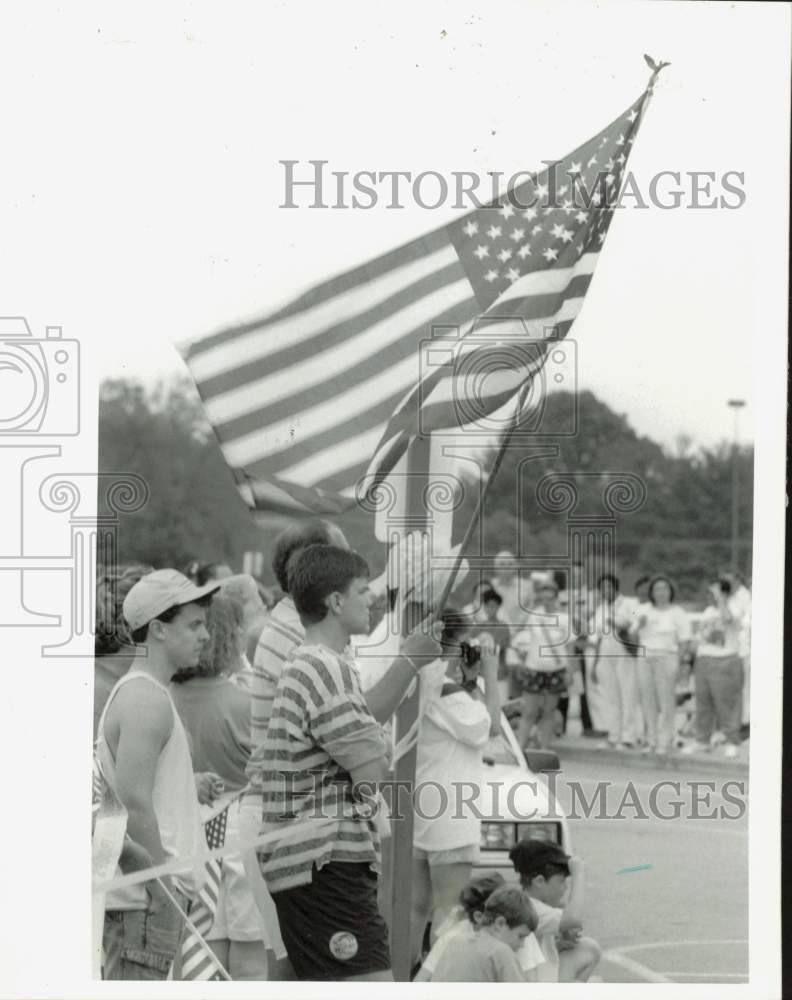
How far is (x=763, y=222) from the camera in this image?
3508 mm

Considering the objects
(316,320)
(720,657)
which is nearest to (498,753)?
(316,320)

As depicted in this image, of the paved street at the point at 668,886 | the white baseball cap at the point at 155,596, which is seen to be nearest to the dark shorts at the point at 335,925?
the paved street at the point at 668,886

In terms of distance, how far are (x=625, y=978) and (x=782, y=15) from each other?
2.29m

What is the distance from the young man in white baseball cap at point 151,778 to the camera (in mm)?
3502

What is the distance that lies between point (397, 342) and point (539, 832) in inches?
50.0

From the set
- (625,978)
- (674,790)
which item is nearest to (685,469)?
(674,790)

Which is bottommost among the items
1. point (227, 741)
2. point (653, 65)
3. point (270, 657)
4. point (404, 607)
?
point (227, 741)

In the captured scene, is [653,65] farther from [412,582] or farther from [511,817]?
[511,817]

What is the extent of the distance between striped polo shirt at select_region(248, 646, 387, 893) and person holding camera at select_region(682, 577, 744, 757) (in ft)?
15.3

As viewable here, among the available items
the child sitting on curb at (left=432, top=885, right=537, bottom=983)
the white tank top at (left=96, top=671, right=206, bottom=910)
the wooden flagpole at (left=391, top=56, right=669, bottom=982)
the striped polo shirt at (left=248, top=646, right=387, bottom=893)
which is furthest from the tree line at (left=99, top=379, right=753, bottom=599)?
the child sitting on curb at (left=432, top=885, right=537, bottom=983)

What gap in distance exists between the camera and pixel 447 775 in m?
3.72

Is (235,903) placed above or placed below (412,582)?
below

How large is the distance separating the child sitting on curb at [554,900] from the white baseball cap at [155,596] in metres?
1.03

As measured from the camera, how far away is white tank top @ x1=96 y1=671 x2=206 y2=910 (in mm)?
3506
